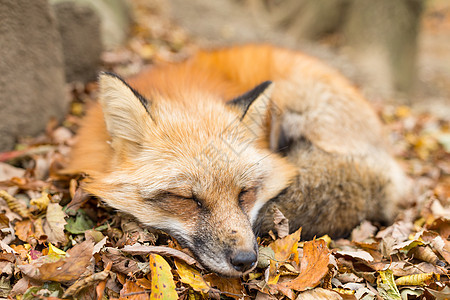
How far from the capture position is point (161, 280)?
6.32 feet

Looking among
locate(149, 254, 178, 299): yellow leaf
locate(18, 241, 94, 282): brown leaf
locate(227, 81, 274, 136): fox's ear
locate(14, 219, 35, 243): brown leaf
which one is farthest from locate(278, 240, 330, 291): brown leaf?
locate(14, 219, 35, 243): brown leaf

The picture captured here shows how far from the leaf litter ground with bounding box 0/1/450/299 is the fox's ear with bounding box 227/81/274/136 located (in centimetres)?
77

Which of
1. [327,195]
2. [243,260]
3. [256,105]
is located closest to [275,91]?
[256,105]

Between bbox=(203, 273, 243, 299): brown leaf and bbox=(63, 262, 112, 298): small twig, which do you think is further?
bbox=(203, 273, 243, 299): brown leaf

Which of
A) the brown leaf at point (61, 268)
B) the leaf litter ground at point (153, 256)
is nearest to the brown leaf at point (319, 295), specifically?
the leaf litter ground at point (153, 256)

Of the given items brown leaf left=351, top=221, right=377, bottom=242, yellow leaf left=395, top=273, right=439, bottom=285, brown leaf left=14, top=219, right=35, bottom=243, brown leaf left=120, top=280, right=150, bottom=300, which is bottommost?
yellow leaf left=395, top=273, right=439, bottom=285

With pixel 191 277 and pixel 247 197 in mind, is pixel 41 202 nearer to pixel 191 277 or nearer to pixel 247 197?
pixel 191 277

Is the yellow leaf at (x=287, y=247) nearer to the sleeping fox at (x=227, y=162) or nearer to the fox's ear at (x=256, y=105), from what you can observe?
the sleeping fox at (x=227, y=162)

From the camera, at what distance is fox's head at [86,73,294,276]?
6.85 feet

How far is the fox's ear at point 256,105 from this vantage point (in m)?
2.55

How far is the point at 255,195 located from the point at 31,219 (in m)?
1.60

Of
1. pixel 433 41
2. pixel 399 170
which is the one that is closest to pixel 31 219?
pixel 399 170

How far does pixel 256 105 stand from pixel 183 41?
17.3ft

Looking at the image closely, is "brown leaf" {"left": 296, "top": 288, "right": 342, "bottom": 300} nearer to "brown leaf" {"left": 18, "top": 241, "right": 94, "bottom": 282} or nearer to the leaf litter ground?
the leaf litter ground
